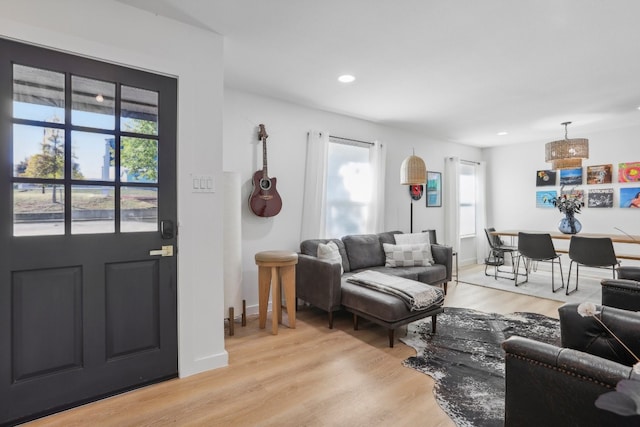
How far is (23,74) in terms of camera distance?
1.78 meters

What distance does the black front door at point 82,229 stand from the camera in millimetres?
1768

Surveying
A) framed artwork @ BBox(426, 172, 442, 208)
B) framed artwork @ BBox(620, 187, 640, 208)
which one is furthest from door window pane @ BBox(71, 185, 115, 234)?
framed artwork @ BBox(620, 187, 640, 208)

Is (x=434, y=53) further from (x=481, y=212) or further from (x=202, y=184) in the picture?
(x=481, y=212)

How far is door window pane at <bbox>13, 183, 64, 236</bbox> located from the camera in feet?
5.85

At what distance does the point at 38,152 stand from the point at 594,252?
5813 mm

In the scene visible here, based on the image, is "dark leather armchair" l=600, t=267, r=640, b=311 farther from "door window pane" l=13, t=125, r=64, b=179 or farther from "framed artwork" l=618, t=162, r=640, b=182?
"framed artwork" l=618, t=162, r=640, b=182

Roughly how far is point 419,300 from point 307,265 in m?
1.26

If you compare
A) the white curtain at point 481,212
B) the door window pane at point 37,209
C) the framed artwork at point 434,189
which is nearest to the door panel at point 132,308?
the door window pane at point 37,209

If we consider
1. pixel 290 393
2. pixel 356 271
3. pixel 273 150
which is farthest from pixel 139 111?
pixel 356 271

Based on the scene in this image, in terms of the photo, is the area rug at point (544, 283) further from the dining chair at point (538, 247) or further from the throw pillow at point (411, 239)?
the throw pillow at point (411, 239)

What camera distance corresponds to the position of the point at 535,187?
624cm

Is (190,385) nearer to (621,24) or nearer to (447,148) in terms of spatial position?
(621,24)

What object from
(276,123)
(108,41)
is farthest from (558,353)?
(276,123)

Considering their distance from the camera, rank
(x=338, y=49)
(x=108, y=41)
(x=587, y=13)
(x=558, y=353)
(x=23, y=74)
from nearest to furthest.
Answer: (x=558, y=353)
(x=23, y=74)
(x=108, y=41)
(x=587, y=13)
(x=338, y=49)
